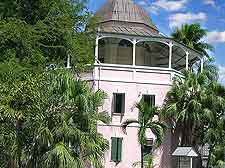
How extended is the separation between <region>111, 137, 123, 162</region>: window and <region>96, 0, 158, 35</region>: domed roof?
801 cm

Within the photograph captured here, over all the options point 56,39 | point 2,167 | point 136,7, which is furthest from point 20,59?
point 136,7

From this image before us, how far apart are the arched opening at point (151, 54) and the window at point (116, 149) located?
7.02 meters

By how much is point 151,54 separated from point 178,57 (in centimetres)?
294

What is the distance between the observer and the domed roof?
4000 cm

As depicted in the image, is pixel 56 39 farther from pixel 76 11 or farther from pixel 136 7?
pixel 136 7

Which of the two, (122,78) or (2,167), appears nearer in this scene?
(2,167)

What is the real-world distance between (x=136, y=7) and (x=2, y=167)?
75.1 ft

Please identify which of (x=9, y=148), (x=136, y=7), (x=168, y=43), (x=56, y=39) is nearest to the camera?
(x=9, y=148)

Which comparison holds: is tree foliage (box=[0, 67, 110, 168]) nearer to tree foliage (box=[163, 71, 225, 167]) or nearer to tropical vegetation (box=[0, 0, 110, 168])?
tropical vegetation (box=[0, 0, 110, 168])

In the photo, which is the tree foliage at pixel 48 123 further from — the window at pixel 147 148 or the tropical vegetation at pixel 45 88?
the window at pixel 147 148

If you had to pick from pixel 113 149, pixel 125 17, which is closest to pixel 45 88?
pixel 113 149

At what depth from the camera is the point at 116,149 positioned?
3562cm

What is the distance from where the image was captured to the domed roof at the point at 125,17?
40000 millimetres

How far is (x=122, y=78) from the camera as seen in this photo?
36219mm
